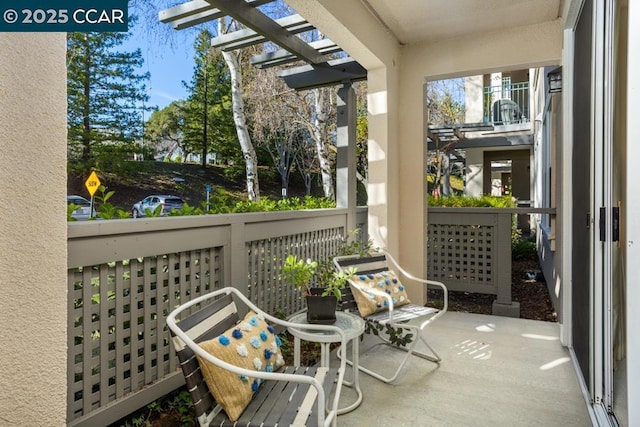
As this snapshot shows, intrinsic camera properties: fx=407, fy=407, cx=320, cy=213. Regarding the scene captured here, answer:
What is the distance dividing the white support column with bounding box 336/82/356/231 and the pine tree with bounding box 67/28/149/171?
11.6 feet

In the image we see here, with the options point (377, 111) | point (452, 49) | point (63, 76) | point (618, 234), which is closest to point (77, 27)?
point (63, 76)

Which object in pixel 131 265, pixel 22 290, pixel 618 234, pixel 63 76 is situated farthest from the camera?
pixel 131 265

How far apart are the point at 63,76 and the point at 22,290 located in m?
0.71

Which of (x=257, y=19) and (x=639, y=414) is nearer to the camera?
(x=639, y=414)

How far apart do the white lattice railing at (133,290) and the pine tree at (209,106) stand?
6.18 metres

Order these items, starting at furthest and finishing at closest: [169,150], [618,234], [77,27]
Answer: [169,150] < [618,234] < [77,27]

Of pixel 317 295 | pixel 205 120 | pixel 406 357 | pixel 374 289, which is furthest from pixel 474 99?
pixel 317 295

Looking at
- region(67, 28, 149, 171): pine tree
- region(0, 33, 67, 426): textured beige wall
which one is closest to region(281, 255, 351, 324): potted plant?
region(0, 33, 67, 426): textured beige wall

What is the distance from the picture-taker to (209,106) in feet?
28.9

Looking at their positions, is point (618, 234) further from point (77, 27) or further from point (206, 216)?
point (77, 27)

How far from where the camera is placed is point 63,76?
1.38 meters

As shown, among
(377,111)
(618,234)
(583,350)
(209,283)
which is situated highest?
(377,111)

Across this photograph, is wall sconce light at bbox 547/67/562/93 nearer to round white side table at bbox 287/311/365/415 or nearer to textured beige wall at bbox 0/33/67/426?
round white side table at bbox 287/311/365/415

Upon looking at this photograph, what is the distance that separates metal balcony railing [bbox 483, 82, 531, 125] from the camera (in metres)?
9.88
